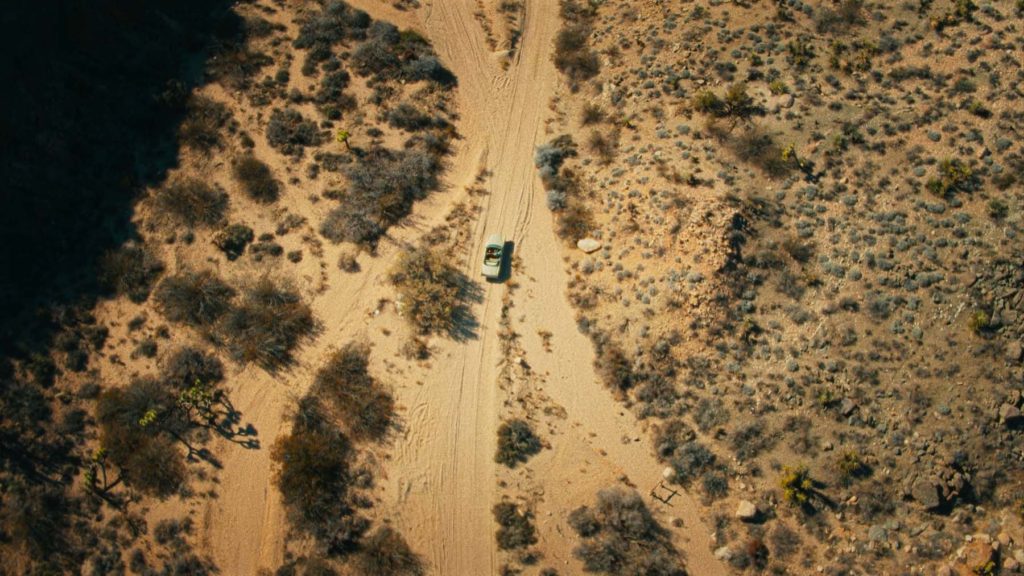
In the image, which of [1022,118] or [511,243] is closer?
[1022,118]

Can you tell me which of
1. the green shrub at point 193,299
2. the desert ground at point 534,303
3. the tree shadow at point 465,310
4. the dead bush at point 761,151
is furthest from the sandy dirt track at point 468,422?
Answer: the dead bush at point 761,151

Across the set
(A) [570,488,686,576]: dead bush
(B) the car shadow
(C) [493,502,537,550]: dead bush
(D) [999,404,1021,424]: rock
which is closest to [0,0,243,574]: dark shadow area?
(C) [493,502,537,550]: dead bush

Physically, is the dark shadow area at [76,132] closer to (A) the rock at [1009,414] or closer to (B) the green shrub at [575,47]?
(B) the green shrub at [575,47]

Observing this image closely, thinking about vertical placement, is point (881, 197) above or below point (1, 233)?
above

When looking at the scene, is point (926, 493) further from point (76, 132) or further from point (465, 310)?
point (76, 132)

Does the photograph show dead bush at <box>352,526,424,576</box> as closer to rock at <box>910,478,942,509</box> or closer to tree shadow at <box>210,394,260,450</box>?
tree shadow at <box>210,394,260,450</box>

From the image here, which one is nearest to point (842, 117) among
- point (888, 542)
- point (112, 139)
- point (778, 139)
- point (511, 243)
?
point (778, 139)

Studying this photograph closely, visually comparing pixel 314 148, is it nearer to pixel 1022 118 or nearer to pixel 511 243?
pixel 511 243
